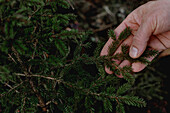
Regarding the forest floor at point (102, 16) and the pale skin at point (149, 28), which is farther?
the forest floor at point (102, 16)

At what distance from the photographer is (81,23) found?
14.8 ft

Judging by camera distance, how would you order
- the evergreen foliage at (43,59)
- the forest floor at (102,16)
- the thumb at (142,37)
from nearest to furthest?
the evergreen foliage at (43,59), the thumb at (142,37), the forest floor at (102,16)

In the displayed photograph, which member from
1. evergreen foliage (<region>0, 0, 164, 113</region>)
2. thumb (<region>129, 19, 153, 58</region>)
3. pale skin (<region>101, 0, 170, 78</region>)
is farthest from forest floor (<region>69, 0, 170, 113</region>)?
evergreen foliage (<region>0, 0, 164, 113</region>)

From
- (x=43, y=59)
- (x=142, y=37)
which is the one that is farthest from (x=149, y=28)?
(x=43, y=59)

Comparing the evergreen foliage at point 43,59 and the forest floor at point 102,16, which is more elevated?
the evergreen foliage at point 43,59

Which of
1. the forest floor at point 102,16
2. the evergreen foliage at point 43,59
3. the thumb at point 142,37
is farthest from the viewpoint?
the forest floor at point 102,16

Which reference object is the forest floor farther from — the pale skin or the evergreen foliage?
the evergreen foliage

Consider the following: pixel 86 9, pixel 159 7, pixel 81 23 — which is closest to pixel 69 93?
pixel 159 7

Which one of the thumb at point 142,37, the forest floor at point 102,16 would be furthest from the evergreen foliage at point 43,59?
the forest floor at point 102,16

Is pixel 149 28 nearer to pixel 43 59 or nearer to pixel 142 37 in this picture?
pixel 142 37

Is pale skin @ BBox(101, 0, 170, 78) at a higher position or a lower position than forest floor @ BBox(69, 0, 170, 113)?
higher

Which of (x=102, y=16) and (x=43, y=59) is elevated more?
(x=43, y=59)

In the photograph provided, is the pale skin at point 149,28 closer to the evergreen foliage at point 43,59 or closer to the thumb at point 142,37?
the thumb at point 142,37

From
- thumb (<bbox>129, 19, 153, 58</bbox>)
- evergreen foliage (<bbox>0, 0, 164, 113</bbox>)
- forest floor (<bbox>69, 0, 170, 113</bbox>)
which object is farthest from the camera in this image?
forest floor (<bbox>69, 0, 170, 113</bbox>)
